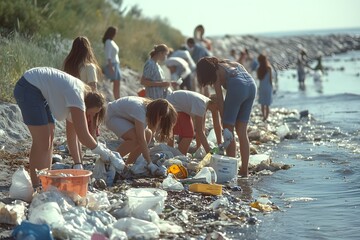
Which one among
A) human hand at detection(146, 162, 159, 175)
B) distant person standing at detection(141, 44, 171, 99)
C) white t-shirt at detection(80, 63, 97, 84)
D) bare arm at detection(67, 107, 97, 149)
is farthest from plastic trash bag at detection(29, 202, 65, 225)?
distant person standing at detection(141, 44, 171, 99)

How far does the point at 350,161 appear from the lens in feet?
38.1

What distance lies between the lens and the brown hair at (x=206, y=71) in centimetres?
973

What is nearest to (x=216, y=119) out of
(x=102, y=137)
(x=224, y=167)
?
(x=224, y=167)

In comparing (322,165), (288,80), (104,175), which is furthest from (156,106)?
A: (288,80)

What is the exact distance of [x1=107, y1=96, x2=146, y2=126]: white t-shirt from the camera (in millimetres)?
9438

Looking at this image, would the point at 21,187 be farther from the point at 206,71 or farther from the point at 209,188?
the point at 206,71

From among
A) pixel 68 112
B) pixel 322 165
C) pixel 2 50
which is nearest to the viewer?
pixel 68 112

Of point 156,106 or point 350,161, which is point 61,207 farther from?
point 350,161

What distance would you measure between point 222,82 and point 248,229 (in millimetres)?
2932

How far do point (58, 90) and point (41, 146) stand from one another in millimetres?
664

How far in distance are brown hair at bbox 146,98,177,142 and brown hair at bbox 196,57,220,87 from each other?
Answer: 2.72 ft

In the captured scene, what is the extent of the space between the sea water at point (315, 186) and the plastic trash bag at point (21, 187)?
2007mm

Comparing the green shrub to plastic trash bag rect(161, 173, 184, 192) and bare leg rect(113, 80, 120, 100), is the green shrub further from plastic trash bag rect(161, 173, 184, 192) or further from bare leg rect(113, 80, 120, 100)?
plastic trash bag rect(161, 173, 184, 192)

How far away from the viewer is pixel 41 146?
8.09 m
